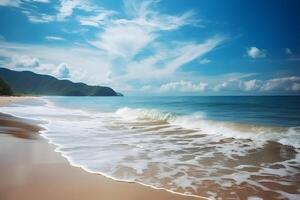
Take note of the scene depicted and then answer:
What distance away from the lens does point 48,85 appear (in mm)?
153125

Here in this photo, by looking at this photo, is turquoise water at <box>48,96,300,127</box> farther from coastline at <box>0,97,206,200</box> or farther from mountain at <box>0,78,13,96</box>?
mountain at <box>0,78,13,96</box>

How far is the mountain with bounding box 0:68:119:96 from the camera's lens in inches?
5591

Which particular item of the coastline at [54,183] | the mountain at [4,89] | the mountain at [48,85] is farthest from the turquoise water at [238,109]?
the mountain at [48,85]

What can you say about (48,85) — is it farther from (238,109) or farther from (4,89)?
(238,109)

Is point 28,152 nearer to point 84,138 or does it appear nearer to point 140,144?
point 84,138

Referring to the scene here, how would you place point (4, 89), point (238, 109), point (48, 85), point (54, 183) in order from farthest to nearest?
point (48, 85) < point (4, 89) < point (238, 109) < point (54, 183)

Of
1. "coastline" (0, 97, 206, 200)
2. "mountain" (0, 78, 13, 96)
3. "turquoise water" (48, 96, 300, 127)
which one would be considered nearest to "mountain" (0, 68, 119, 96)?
"mountain" (0, 78, 13, 96)

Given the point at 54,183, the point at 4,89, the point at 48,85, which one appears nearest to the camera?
the point at 54,183

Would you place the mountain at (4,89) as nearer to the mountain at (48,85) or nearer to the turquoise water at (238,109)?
the turquoise water at (238,109)

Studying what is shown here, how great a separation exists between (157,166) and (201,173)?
95 centimetres

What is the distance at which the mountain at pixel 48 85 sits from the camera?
142000 mm

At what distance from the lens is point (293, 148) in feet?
24.6

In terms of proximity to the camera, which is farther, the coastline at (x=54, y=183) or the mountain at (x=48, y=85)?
the mountain at (x=48, y=85)

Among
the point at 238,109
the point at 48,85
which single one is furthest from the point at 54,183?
the point at 48,85
